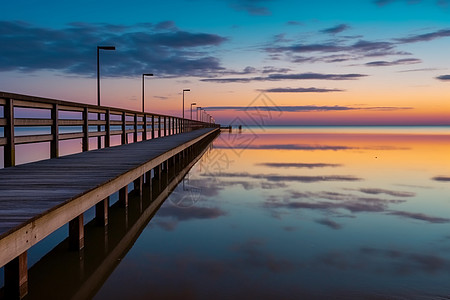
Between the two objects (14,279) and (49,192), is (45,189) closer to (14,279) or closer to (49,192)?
(49,192)

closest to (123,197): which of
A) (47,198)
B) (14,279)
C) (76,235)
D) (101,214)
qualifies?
(101,214)

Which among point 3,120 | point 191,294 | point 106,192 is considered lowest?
point 191,294

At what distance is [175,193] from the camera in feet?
38.1

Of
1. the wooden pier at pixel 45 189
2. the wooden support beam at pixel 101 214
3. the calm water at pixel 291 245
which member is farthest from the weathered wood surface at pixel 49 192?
the calm water at pixel 291 245

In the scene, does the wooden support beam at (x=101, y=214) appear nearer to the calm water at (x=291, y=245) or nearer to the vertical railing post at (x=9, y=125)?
the calm water at (x=291, y=245)

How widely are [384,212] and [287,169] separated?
367 inches

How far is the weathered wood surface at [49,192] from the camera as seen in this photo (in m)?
3.62

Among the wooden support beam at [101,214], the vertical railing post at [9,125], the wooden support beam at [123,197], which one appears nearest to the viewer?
the vertical railing post at [9,125]

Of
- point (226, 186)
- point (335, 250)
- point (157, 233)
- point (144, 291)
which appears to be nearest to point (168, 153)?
point (226, 186)

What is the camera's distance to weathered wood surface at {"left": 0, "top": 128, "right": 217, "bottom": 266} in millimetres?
3625

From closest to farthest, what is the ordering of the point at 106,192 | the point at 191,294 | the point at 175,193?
1. the point at 191,294
2. the point at 106,192
3. the point at 175,193

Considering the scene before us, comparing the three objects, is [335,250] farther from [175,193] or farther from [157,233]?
[175,193]

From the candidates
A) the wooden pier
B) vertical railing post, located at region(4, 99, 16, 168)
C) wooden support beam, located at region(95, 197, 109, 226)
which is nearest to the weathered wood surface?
the wooden pier

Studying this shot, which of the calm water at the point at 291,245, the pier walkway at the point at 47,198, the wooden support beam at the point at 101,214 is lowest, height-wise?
the calm water at the point at 291,245
